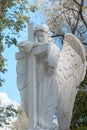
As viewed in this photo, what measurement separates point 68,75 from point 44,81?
1.72 ft

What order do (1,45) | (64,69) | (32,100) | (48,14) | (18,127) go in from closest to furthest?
(32,100), (64,69), (1,45), (48,14), (18,127)

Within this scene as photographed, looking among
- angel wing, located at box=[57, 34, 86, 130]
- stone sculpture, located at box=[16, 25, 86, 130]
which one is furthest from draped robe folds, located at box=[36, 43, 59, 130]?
angel wing, located at box=[57, 34, 86, 130]

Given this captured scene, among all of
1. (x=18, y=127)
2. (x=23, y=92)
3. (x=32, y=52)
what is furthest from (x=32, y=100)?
(x=18, y=127)

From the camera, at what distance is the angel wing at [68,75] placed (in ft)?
22.3

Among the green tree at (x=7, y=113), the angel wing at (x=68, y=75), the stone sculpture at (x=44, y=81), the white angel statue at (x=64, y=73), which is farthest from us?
the green tree at (x=7, y=113)

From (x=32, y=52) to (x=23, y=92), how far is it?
25.9 inches

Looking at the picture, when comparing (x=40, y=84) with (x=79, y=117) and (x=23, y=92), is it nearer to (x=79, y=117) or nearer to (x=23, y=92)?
(x=23, y=92)

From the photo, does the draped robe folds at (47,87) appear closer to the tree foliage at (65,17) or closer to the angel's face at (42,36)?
the angel's face at (42,36)

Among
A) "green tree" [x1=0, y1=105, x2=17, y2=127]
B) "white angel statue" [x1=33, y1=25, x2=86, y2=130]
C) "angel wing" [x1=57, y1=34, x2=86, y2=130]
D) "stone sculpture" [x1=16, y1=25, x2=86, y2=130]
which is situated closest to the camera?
Answer: "stone sculpture" [x1=16, y1=25, x2=86, y2=130]

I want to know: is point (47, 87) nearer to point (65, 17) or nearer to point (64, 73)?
point (64, 73)

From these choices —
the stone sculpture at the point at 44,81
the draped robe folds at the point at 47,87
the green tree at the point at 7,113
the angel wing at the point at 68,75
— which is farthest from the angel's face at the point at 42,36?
the green tree at the point at 7,113

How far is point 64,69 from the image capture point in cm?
696

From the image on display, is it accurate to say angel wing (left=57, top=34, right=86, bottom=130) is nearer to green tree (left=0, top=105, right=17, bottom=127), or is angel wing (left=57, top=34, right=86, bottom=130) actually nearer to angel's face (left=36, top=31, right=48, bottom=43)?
angel's face (left=36, top=31, right=48, bottom=43)

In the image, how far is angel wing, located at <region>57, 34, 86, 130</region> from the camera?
6.80m
